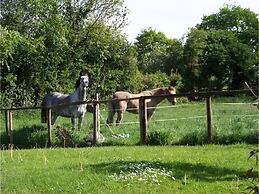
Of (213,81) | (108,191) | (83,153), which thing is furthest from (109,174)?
(213,81)

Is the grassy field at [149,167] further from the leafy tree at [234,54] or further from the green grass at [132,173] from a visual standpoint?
the leafy tree at [234,54]

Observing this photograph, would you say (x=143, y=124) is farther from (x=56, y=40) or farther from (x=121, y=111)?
(x=56, y=40)

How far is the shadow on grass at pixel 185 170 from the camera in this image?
705 centimetres

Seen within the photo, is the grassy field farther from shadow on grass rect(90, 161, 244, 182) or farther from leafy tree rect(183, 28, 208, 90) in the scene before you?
leafy tree rect(183, 28, 208, 90)

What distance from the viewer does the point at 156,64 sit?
56031 mm

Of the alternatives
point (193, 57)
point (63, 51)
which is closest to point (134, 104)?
point (63, 51)

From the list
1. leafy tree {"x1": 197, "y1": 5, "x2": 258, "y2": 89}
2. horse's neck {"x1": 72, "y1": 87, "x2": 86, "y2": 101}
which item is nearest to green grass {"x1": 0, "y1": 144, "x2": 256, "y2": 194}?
horse's neck {"x1": 72, "y1": 87, "x2": 86, "y2": 101}

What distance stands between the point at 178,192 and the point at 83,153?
442cm

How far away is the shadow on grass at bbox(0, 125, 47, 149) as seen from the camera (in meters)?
13.9

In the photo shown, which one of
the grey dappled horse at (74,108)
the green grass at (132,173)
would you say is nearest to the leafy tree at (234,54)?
the grey dappled horse at (74,108)

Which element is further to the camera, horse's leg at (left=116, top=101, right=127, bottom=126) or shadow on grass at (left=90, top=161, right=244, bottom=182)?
horse's leg at (left=116, top=101, right=127, bottom=126)

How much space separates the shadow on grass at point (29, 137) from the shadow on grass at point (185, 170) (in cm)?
578

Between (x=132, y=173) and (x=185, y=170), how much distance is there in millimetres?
853

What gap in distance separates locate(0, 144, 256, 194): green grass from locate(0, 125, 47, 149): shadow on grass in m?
3.75
